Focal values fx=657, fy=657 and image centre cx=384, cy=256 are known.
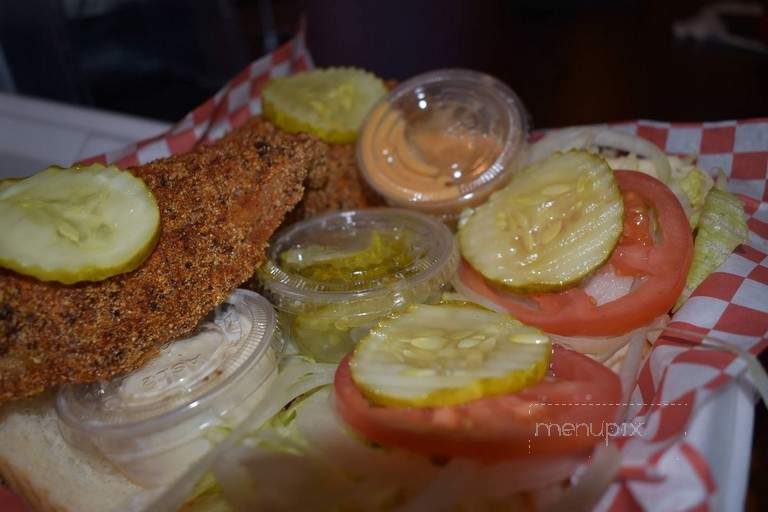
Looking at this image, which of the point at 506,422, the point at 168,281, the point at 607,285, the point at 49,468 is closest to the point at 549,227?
the point at 607,285

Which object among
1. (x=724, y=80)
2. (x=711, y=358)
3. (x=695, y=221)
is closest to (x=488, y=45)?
(x=724, y=80)

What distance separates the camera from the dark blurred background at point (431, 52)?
4.30 metres

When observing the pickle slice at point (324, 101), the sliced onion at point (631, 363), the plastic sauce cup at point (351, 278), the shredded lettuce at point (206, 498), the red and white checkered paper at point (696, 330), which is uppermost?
the pickle slice at point (324, 101)

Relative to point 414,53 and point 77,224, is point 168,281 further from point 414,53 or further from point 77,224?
point 414,53

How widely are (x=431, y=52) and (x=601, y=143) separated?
1.89 metres

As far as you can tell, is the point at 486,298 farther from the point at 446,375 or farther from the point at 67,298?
the point at 67,298

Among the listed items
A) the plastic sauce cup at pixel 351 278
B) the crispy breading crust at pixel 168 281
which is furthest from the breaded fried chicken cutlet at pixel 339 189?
the crispy breading crust at pixel 168 281

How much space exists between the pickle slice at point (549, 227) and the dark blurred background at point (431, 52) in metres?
1.74

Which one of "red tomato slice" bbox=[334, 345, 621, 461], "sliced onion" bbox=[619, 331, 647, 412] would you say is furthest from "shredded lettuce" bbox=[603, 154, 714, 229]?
"red tomato slice" bbox=[334, 345, 621, 461]

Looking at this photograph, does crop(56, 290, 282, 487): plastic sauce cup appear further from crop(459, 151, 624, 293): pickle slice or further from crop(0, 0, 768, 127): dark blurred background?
crop(0, 0, 768, 127): dark blurred background

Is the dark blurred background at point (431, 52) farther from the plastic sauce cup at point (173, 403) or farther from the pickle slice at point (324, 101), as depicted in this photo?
the plastic sauce cup at point (173, 403)

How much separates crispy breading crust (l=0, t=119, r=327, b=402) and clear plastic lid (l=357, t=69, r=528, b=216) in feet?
1.84

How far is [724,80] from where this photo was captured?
5.67 meters

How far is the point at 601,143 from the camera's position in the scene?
2.85 metres
